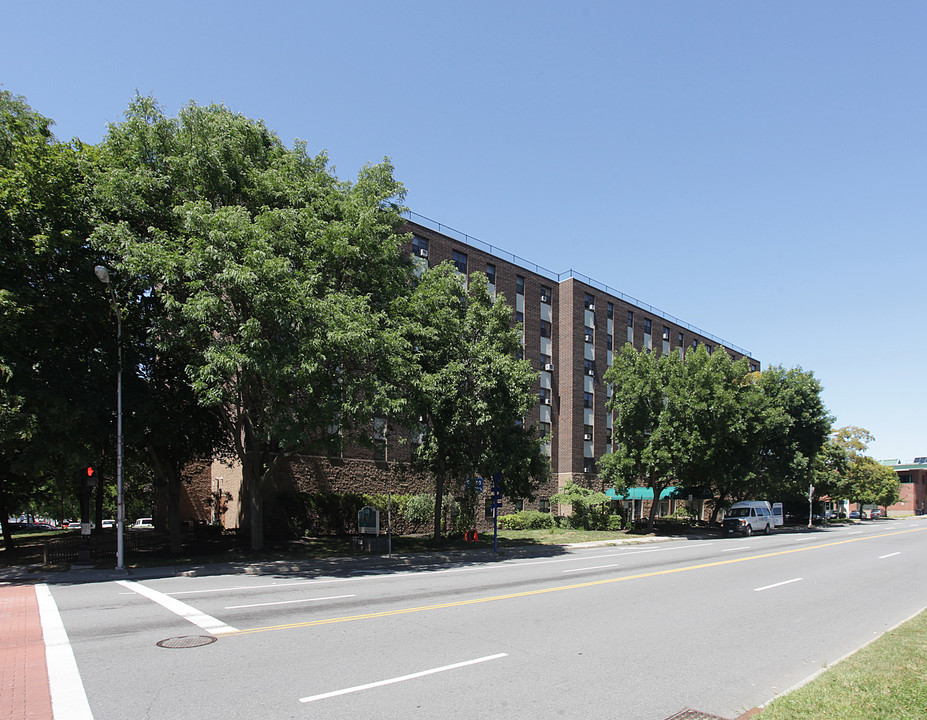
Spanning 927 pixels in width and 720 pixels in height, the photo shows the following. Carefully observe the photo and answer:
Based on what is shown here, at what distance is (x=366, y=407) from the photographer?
703 inches

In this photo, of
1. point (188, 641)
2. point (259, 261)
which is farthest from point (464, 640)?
point (259, 261)

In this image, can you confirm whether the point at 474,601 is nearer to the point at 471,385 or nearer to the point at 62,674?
the point at 62,674

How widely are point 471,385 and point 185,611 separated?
51.6 feet

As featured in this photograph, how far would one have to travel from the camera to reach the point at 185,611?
37.3 ft

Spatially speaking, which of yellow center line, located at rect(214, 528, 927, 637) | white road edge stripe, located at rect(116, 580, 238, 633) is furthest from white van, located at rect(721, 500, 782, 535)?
white road edge stripe, located at rect(116, 580, 238, 633)

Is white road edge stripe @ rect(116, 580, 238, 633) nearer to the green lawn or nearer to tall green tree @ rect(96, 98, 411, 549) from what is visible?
tall green tree @ rect(96, 98, 411, 549)

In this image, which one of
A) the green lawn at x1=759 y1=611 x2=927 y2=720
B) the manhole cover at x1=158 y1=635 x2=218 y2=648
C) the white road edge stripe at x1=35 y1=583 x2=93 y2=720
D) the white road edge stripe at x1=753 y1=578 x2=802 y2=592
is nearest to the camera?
the green lawn at x1=759 y1=611 x2=927 y2=720

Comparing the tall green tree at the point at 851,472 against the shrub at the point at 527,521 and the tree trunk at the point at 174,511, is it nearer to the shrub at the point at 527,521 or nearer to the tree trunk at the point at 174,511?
the shrub at the point at 527,521

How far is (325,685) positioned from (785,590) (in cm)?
1249

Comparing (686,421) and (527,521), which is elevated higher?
(686,421)

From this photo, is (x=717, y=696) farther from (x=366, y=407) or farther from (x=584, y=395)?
(x=584, y=395)

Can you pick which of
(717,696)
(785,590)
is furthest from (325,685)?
(785,590)

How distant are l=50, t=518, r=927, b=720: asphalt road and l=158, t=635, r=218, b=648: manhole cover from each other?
72mm

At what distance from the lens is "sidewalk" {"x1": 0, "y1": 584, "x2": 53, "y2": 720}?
615 cm
